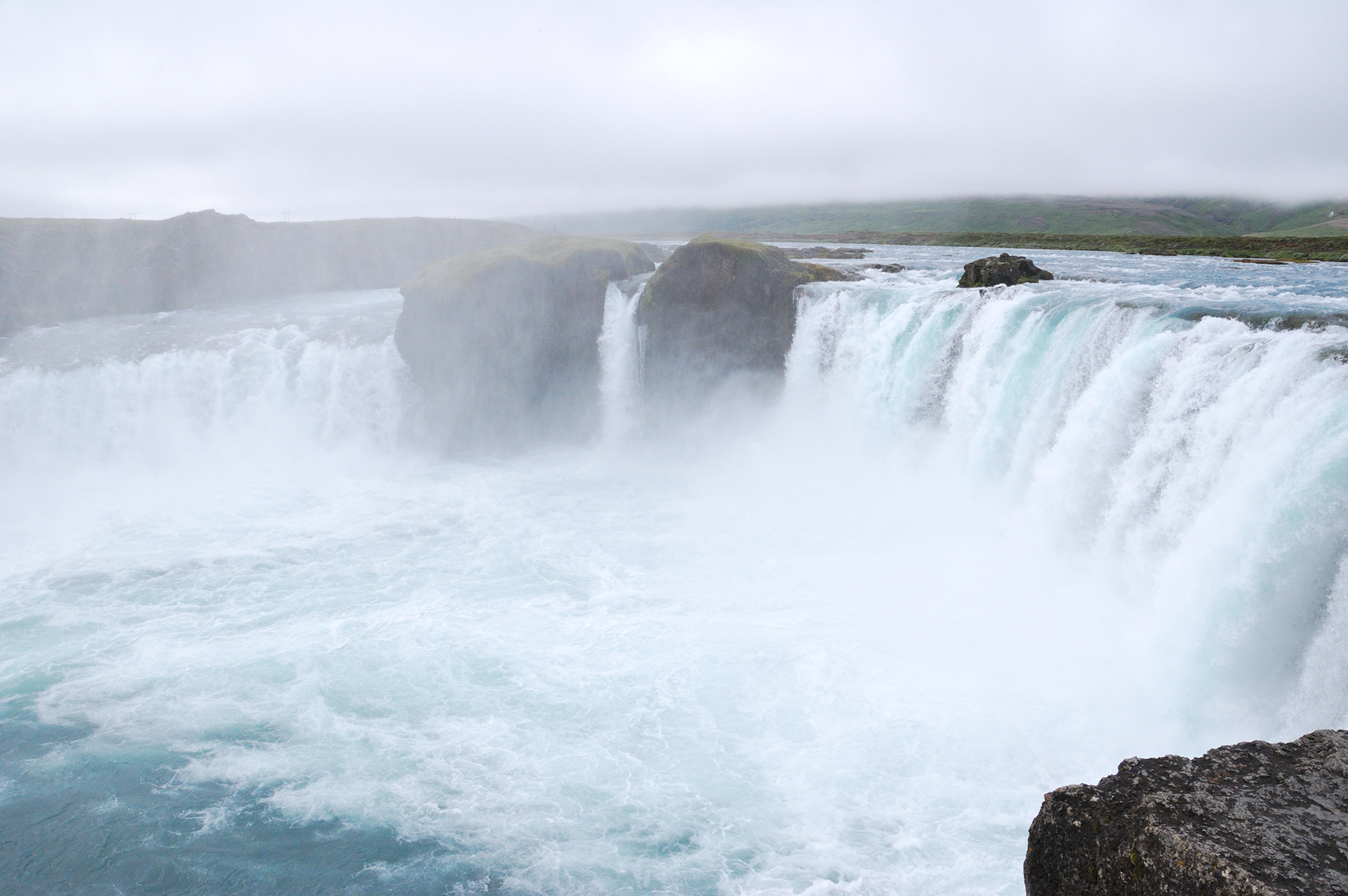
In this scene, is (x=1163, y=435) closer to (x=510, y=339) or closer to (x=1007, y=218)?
(x=510, y=339)

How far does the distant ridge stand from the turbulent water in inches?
3391

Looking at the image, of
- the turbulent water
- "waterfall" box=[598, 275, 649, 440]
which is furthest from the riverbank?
"waterfall" box=[598, 275, 649, 440]

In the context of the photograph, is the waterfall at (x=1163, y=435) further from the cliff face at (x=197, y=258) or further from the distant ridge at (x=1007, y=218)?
the distant ridge at (x=1007, y=218)

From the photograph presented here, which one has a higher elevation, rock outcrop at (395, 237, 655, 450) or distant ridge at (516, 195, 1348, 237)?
distant ridge at (516, 195, 1348, 237)

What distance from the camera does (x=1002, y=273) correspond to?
23172 millimetres

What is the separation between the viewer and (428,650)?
→ 14367mm

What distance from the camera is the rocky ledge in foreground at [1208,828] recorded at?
4324 mm

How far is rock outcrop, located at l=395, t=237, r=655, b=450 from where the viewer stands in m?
27.9

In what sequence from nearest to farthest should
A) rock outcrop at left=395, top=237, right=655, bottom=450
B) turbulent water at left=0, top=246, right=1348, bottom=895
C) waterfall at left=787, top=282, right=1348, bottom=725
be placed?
turbulent water at left=0, top=246, right=1348, bottom=895 → waterfall at left=787, top=282, right=1348, bottom=725 → rock outcrop at left=395, top=237, right=655, bottom=450

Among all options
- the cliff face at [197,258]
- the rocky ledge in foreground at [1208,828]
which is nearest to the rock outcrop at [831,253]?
the cliff face at [197,258]

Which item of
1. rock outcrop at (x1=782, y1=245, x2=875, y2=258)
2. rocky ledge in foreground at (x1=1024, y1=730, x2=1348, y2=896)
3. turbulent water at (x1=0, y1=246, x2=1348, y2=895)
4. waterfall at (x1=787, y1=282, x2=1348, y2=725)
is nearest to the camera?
rocky ledge in foreground at (x1=1024, y1=730, x2=1348, y2=896)

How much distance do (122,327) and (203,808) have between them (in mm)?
33502

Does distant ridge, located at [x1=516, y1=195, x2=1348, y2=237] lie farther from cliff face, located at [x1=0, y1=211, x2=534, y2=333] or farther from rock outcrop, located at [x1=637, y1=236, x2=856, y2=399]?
rock outcrop, located at [x1=637, y1=236, x2=856, y2=399]

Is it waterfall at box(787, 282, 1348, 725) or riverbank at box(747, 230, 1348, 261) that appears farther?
riverbank at box(747, 230, 1348, 261)
